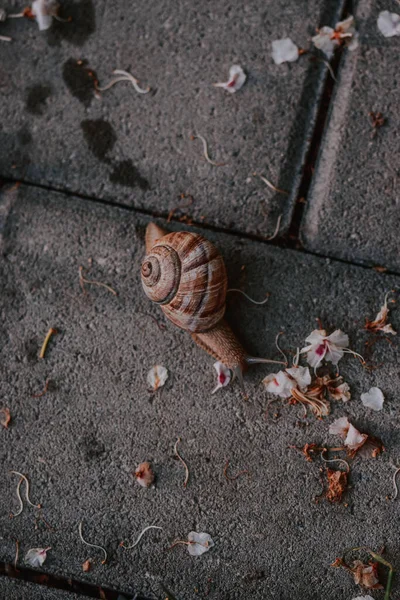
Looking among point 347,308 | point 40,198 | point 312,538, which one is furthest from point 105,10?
point 312,538

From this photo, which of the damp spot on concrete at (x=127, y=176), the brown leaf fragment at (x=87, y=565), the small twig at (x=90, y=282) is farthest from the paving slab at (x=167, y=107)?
the brown leaf fragment at (x=87, y=565)

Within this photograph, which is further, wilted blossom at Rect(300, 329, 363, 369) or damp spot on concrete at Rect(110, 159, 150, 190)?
damp spot on concrete at Rect(110, 159, 150, 190)

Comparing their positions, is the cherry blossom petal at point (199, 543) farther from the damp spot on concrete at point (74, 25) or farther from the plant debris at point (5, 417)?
the damp spot on concrete at point (74, 25)

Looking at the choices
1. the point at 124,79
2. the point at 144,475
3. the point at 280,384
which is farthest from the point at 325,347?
the point at 124,79

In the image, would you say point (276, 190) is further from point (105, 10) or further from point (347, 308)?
point (105, 10)

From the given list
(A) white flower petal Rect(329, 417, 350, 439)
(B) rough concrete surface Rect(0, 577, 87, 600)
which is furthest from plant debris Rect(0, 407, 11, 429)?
(A) white flower petal Rect(329, 417, 350, 439)

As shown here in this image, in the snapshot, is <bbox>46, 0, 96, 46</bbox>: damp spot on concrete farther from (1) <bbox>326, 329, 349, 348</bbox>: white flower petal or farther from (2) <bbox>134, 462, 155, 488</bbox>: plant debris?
(2) <bbox>134, 462, 155, 488</bbox>: plant debris

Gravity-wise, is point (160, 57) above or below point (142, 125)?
above
